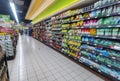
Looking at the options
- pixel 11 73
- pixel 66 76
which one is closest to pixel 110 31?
pixel 66 76

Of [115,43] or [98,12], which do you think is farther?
[98,12]

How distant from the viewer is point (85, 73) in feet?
10.3

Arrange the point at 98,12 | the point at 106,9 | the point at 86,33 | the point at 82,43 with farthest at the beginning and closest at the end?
the point at 82,43
the point at 86,33
the point at 98,12
the point at 106,9

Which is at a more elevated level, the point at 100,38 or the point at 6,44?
the point at 100,38

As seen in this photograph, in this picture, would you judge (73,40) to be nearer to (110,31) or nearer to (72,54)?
(72,54)

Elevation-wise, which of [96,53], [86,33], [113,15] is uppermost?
[113,15]

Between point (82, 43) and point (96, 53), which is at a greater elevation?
point (82, 43)

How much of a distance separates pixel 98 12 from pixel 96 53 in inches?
54.7

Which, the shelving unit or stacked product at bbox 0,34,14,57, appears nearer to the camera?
the shelving unit

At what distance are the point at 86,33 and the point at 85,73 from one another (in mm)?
1508

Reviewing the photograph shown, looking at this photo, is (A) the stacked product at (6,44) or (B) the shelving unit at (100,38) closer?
(B) the shelving unit at (100,38)

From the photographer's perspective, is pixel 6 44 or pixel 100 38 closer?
pixel 100 38

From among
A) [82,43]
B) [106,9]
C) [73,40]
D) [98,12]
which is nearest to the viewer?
[106,9]

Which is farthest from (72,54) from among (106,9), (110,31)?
(106,9)
